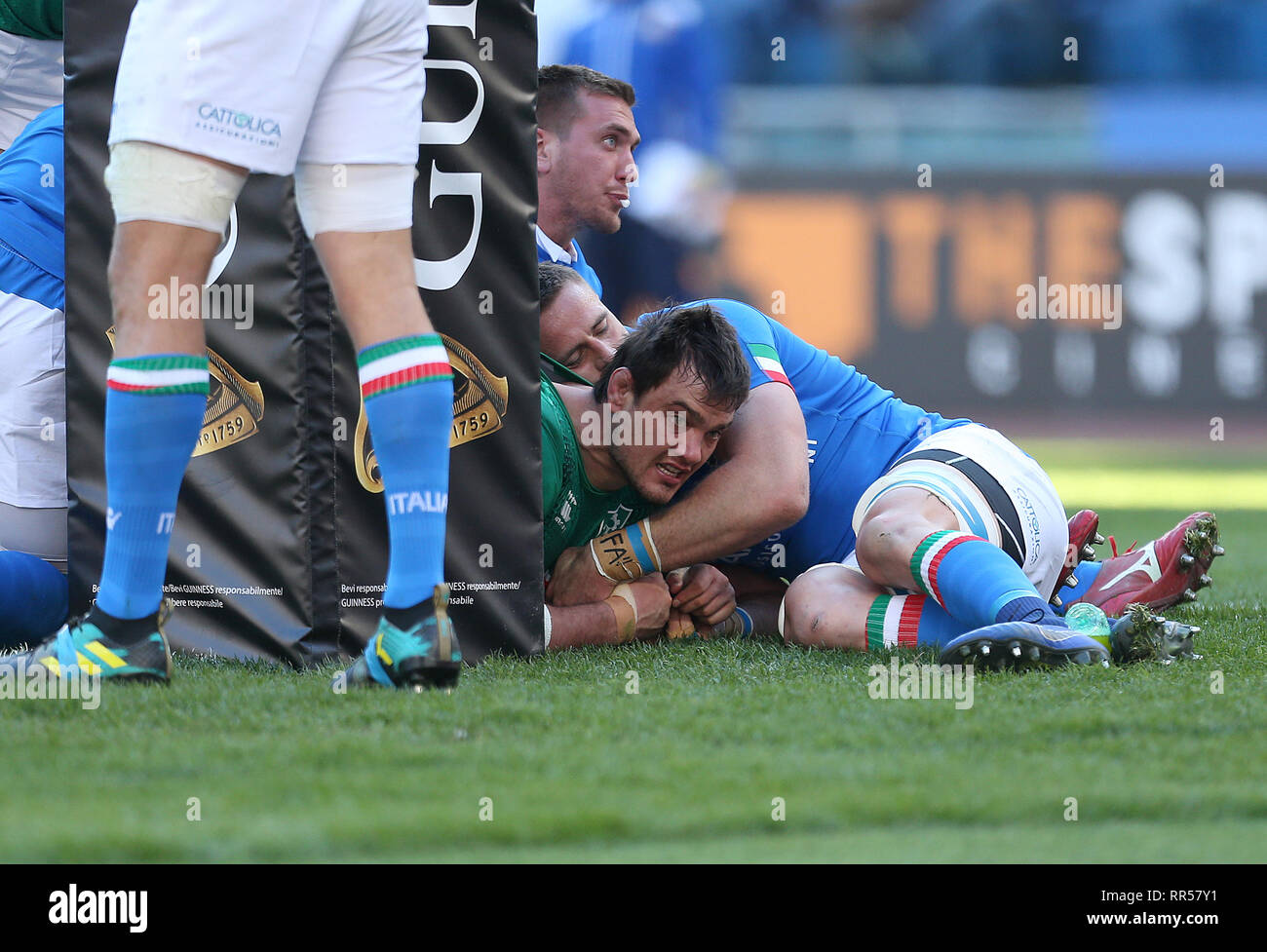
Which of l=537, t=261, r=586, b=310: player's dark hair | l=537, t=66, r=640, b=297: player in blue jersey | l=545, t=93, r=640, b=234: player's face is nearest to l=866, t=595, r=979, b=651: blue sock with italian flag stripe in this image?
l=537, t=261, r=586, b=310: player's dark hair

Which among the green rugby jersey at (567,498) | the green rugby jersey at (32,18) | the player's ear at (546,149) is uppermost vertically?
the green rugby jersey at (32,18)

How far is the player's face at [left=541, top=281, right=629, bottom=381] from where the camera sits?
11.2 feet

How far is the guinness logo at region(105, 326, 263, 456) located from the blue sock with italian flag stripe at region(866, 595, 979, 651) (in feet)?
4.26

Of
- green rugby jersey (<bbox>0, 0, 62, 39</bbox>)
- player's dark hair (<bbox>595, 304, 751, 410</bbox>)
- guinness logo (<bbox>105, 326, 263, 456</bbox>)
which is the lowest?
guinness logo (<bbox>105, 326, 263, 456</bbox>)

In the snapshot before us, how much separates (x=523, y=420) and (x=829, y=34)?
1505 cm

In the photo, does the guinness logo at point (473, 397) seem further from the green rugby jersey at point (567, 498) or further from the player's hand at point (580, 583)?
the player's hand at point (580, 583)

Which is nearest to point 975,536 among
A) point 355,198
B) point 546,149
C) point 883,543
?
point 883,543

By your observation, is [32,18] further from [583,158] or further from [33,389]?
[583,158]

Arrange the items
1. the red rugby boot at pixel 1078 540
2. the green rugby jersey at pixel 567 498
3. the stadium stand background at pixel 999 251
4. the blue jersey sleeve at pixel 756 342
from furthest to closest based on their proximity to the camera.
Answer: the stadium stand background at pixel 999 251 < the red rugby boot at pixel 1078 540 < the blue jersey sleeve at pixel 756 342 < the green rugby jersey at pixel 567 498

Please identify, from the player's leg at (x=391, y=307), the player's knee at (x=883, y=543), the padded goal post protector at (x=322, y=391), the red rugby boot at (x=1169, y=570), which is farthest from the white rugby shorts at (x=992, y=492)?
the player's leg at (x=391, y=307)

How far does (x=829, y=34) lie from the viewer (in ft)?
55.4

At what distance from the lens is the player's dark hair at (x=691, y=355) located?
9.89 feet

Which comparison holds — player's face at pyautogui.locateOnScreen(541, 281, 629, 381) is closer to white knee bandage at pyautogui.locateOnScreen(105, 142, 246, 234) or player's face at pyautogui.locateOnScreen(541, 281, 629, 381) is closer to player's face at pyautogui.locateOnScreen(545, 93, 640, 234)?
player's face at pyautogui.locateOnScreen(545, 93, 640, 234)
